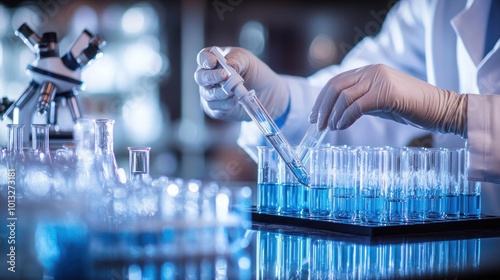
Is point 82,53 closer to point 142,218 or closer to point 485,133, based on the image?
point 142,218

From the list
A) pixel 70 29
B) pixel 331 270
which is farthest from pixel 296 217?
pixel 70 29

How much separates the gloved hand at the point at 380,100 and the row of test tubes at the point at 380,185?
0.70 ft

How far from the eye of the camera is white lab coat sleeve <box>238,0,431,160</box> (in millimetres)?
2797

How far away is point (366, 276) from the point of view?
121cm

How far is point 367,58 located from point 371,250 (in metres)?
1.99

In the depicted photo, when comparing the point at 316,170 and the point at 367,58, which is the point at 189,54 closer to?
the point at 367,58

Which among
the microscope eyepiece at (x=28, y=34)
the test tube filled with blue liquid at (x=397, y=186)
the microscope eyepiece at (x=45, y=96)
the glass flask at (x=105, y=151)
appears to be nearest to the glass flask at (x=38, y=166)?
the glass flask at (x=105, y=151)

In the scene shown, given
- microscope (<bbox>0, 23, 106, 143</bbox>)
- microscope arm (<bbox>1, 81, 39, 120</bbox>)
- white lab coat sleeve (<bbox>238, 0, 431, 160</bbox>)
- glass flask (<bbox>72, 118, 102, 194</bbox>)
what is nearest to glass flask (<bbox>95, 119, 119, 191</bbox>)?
glass flask (<bbox>72, 118, 102, 194</bbox>)

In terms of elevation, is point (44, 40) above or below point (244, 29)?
below

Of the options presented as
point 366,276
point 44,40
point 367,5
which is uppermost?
point 367,5

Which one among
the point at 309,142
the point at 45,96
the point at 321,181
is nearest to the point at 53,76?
the point at 45,96

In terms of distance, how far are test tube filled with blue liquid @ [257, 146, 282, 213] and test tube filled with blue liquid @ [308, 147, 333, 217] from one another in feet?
0.46

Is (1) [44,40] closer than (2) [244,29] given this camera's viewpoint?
Yes

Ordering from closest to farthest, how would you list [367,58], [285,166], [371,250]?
[371,250] < [285,166] < [367,58]
